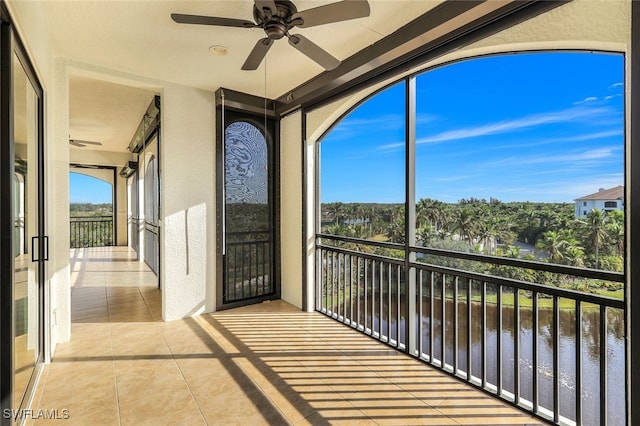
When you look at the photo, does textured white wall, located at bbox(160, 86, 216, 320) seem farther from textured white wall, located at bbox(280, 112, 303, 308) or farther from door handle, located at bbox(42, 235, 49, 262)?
door handle, located at bbox(42, 235, 49, 262)

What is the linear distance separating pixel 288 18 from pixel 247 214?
2.67 meters

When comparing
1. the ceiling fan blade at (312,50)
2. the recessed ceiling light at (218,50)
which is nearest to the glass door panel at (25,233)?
the recessed ceiling light at (218,50)

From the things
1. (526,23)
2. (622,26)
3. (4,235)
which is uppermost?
(526,23)

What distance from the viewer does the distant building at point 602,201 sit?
173 centimetres

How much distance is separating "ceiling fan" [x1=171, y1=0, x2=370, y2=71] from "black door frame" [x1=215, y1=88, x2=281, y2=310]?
6.20 ft

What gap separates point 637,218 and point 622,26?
0.95m

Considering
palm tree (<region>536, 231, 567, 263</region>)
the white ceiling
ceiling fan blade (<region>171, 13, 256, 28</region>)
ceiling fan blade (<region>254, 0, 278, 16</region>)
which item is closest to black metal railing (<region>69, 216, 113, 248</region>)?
the white ceiling

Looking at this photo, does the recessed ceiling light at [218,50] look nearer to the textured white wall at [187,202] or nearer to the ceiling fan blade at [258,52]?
the ceiling fan blade at [258,52]

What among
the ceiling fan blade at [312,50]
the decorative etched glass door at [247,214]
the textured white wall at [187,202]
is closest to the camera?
the ceiling fan blade at [312,50]

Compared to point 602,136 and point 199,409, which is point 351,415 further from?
point 602,136

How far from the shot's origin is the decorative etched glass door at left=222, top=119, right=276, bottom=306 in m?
4.16

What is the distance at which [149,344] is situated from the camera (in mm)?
3107

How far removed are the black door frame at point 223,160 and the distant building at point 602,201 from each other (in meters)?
3.37

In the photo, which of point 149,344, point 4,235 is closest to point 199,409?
point 149,344
